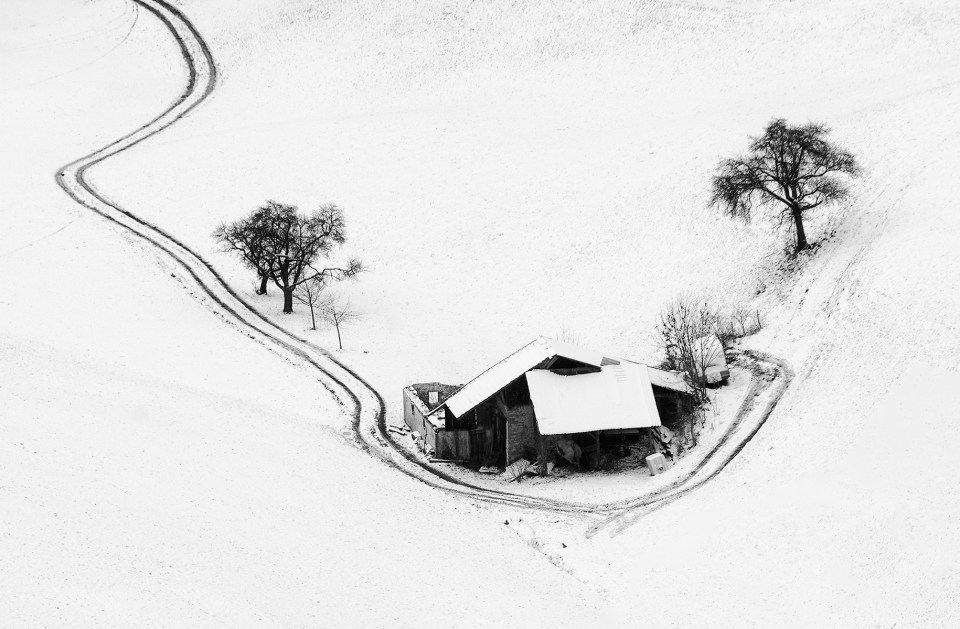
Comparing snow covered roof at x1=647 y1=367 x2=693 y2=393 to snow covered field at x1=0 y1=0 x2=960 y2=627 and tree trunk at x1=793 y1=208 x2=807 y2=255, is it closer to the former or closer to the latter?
snow covered field at x1=0 y1=0 x2=960 y2=627

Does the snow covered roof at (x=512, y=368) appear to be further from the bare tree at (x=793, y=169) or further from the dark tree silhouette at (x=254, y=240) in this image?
the dark tree silhouette at (x=254, y=240)

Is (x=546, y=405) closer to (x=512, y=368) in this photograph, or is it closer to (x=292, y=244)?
(x=512, y=368)

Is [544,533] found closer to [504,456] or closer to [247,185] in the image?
[504,456]

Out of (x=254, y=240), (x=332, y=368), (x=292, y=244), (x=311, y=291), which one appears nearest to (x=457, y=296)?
(x=311, y=291)

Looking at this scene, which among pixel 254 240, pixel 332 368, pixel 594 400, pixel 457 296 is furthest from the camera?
pixel 457 296

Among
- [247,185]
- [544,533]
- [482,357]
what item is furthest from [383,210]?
[544,533]
